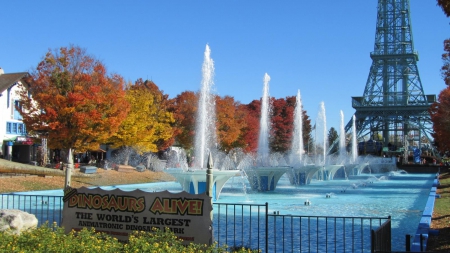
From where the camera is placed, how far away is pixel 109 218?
29.3 ft

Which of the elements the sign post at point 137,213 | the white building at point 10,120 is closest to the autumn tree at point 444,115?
the sign post at point 137,213

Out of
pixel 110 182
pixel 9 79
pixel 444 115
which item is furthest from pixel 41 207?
pixel 9 79

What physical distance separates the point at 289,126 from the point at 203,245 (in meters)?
57.8

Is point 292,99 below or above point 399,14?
below

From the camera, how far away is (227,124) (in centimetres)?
5166

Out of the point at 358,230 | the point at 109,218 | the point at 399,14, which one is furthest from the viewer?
the point at 399,14

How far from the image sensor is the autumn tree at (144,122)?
3981cm

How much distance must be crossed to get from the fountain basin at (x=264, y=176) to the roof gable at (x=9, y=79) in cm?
2644

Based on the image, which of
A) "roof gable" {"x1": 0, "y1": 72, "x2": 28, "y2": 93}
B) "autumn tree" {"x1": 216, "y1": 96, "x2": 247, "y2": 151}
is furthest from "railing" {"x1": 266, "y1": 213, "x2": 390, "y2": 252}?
"roof gable" {"x1": 0, "y1": 72, "x2": 28, "y2": 93}

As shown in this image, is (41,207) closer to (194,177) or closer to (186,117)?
(194,177)

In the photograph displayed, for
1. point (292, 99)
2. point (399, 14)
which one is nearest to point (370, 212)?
point (292, 99)

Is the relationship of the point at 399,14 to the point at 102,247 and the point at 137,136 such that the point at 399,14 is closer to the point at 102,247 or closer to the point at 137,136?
the point at 137,136

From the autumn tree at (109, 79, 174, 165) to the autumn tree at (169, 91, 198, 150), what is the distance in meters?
1.03

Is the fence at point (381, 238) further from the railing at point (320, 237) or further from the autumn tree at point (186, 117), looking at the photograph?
the autumn tree at point (186, 117)
